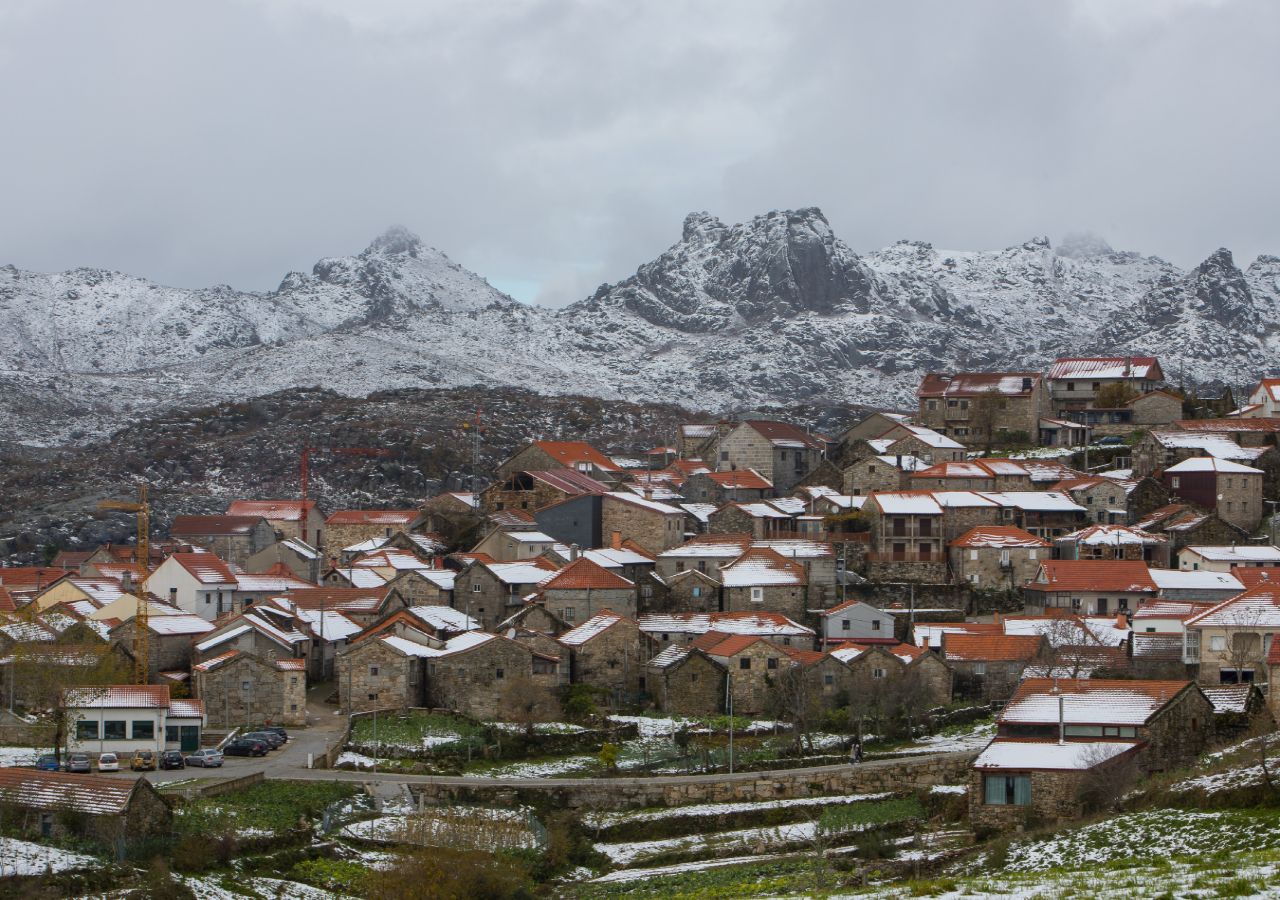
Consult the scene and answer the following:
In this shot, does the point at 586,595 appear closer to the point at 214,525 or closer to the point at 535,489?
the point at 535,489

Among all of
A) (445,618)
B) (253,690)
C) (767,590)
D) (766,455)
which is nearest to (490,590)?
(445,618)

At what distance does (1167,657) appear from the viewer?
66125 millimetres

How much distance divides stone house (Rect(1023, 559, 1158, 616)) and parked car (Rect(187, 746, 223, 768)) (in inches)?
1350

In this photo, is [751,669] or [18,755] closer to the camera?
[18,755]

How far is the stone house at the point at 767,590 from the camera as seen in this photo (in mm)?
78125

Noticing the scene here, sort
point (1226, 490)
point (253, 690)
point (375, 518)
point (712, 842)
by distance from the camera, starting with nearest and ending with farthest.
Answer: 1. point (712, 842)
2. point (253, 690)
3. point (1226, 490)
4. point (375, 518)

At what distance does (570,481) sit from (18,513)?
6312 centimetres

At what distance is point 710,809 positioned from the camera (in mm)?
56719

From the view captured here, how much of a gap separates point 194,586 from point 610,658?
21715mm

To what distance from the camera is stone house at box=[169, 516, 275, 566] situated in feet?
355

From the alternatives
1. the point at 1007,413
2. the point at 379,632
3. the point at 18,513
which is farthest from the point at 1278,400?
the point at 18,513

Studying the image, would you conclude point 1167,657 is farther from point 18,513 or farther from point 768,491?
Answer: point 18,513

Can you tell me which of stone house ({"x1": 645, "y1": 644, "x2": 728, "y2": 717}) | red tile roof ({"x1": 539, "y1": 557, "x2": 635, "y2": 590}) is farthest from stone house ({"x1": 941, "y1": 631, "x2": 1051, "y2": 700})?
red tile roof ({"x1": 539, "y1": 557, "x2": 635, "y2": 590})

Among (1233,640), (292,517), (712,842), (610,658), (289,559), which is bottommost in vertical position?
(712,842)
